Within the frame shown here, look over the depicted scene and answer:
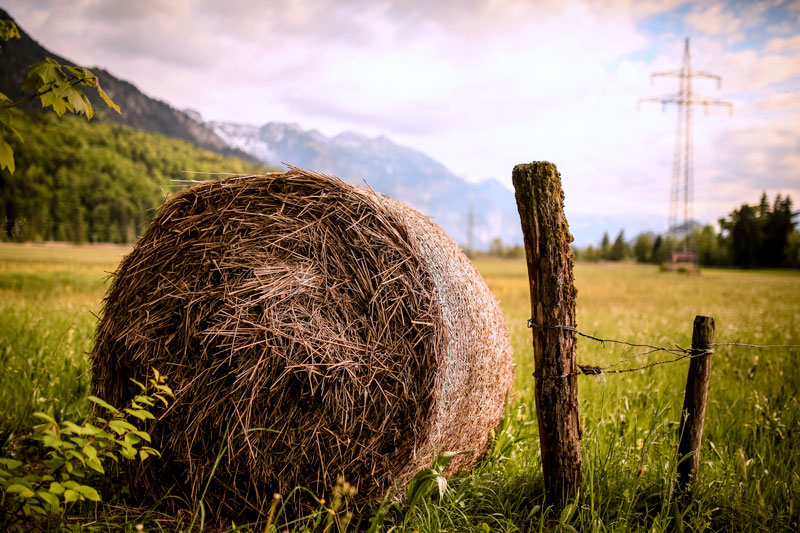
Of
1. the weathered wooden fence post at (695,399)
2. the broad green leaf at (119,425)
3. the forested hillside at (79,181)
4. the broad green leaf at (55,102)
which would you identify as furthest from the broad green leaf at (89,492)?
the forested hillside at (79,181)

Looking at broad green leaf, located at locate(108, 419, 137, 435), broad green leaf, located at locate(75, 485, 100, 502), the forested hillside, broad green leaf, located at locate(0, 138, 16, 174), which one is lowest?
broad green leaf, located at locate(75, 485, 100, 502)

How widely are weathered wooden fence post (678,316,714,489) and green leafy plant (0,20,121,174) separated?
12.3 ft

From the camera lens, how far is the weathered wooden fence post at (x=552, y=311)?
2795mm

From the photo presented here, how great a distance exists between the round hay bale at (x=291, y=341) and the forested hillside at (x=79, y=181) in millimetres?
12192

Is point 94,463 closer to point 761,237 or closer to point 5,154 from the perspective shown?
point 5,154

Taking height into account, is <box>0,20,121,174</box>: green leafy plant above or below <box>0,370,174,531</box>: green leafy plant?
above

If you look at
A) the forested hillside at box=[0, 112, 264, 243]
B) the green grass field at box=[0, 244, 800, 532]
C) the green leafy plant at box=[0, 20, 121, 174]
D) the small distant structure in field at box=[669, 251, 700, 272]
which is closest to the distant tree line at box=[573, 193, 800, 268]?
the small distant structure in field at box=[669, 251, 700, 272]

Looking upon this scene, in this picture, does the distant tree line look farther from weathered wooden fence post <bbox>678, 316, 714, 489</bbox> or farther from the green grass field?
weathered wooden fence post <bbox>678, 316, 714, 489</bbox>

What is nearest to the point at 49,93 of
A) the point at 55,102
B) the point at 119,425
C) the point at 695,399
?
the point at 55,102

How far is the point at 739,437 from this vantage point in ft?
14.1

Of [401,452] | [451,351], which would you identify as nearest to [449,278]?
[451,351]

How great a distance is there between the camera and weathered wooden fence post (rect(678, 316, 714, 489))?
112 inches

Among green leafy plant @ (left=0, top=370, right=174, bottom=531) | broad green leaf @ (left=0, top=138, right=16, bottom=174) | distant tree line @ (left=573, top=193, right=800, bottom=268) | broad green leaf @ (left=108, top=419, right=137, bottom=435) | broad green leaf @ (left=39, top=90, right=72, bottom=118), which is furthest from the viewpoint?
distant tree line @ (left=573, top=193, right=800, bottom=268)

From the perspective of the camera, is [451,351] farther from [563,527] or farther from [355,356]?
[563,527]
